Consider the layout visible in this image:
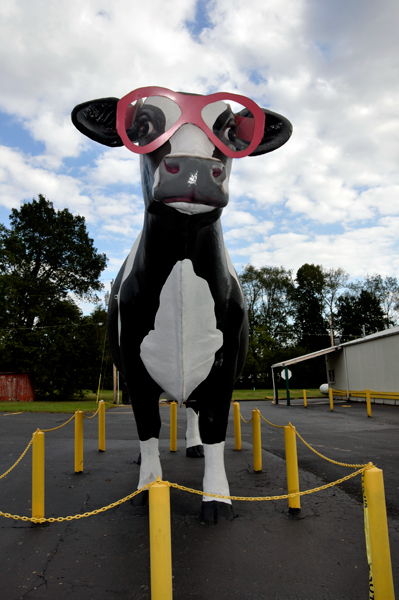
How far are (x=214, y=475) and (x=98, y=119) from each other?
2.99 m

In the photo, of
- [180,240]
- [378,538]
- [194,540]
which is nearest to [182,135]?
[180,240]

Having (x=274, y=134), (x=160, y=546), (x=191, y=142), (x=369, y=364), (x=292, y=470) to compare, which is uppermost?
(x=274, y=134)

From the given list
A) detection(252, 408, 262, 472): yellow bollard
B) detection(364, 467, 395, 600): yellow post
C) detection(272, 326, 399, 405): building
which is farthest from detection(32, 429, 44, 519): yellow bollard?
detection(272, 326, 399, 405): building

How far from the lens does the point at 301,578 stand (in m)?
2.47

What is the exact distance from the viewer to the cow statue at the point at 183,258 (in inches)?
93.7

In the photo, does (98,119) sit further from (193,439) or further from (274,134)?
(193,439)

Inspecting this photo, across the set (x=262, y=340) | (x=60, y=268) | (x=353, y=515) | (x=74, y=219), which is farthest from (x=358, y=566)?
(x=262, y=340)

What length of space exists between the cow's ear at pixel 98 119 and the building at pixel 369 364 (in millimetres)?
15318

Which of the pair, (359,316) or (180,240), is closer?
(180,240)

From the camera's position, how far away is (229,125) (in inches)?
106

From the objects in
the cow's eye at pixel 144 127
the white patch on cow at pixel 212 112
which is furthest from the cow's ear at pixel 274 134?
the cow's eye at pixel 144 127

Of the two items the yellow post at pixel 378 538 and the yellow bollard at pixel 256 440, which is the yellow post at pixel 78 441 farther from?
the yellow post at pixel 378 538

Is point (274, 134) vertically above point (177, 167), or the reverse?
point (274, 134)

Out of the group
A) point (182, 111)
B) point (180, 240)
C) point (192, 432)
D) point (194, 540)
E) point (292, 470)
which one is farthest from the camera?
point (192, 432)
